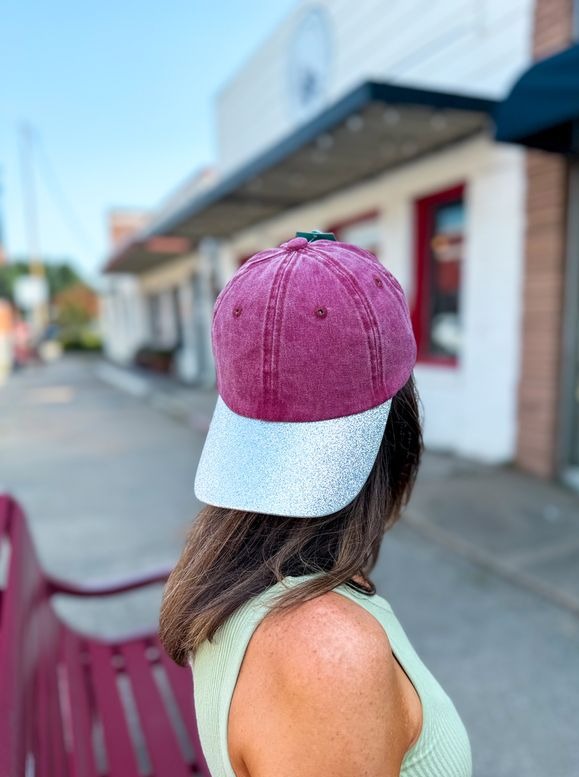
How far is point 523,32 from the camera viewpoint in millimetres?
4605

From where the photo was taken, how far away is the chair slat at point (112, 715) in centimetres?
154

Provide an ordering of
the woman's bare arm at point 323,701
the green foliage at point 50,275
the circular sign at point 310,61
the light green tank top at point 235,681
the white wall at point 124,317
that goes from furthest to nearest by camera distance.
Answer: the green foliage at point 50,275 < the white wall at point 124,317 < the circular sign at point 310,61 < the light green tank top at point 235,681 < the woman's bare arm at point 323,701

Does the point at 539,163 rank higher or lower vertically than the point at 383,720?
higher

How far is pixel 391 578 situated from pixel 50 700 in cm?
224

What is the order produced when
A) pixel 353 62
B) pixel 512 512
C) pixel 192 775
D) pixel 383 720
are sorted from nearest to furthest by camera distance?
pixel 383 720, pixel 192 775, pixel 512 512, pixel 353 62

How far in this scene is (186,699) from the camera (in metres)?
1.76

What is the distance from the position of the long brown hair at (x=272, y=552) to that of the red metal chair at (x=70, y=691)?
0.50 meters

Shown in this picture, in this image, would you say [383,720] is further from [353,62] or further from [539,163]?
[353,62]

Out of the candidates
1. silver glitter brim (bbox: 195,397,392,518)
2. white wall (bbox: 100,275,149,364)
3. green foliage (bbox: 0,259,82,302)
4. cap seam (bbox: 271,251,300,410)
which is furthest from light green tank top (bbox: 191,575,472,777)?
green foliage (bbox: 0,259,82,302)

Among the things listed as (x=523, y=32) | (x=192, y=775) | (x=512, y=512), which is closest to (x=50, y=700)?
(x=192, y=775)

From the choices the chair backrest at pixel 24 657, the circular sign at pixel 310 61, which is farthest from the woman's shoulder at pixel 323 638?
the circular sign at pixel 310 61

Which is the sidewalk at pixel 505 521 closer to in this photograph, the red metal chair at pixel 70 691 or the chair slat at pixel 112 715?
the red metal chair at pixel 70 691

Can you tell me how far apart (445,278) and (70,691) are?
5.34 metres

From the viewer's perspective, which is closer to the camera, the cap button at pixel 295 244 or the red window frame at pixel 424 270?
the cap button at pixel 295 244
